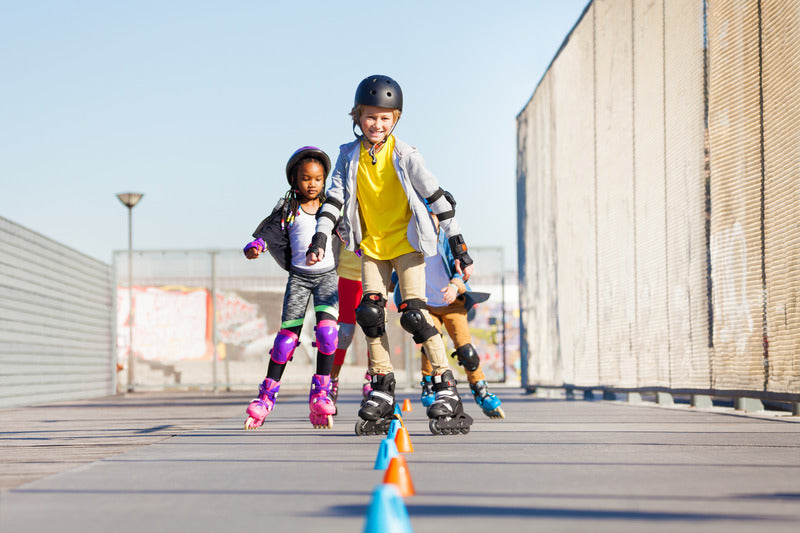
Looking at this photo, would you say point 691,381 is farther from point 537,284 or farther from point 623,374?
Result: point 537,284

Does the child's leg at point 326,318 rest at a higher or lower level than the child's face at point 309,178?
lower

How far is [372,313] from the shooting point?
582cm

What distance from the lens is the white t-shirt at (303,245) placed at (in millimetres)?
7141

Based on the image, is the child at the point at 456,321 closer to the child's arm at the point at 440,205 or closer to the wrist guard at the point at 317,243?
the child's arm at the point at 440,205

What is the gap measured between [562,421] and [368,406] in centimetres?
197

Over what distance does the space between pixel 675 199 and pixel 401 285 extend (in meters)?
4.41

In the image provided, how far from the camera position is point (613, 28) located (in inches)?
474

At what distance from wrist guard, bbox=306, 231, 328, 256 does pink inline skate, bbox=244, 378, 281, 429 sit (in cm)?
118

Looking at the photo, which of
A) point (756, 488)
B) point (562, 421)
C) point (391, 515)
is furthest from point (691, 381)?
point (391, 515)

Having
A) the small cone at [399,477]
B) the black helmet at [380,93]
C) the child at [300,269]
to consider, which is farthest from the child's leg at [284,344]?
the small cone at [399,477]

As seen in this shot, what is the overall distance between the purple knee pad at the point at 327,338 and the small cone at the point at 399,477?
4.01 meters

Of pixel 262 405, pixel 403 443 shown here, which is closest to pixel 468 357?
pixel 262 405

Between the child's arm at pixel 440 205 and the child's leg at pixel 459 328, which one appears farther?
the child's leg at pixel 459 328

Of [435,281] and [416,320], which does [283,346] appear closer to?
[416,320]
